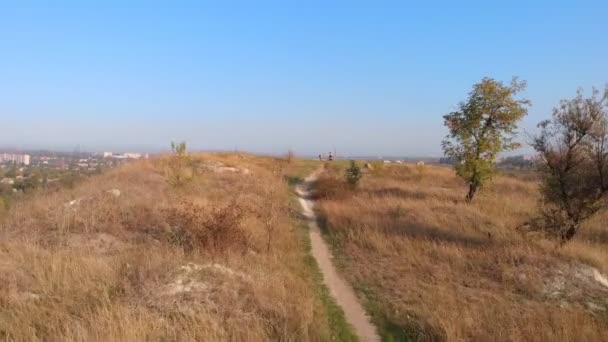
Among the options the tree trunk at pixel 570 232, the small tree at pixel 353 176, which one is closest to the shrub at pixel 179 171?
the small tree at pixel 353 176

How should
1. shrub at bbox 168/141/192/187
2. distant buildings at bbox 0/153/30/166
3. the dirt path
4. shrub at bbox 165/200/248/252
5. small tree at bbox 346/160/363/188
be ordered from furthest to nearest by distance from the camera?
distant buildings at bbox 0/153/30/166 → small tree at bbox 346/160/363/188 → shrub at bbox 168/141/192/187 → shrub at bbox 165/200/248/252 → the dirt path

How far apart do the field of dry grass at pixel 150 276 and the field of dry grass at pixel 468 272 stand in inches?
57.0

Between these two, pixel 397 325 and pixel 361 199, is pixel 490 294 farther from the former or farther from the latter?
pixel 361 199

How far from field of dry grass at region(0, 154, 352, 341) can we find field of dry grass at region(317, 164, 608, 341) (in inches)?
57.0

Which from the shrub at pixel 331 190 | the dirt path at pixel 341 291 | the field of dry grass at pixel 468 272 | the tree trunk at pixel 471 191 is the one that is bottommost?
the dirt path at pixel 341 291

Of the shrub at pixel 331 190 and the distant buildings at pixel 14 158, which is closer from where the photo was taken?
the shrub at pixel 331 190

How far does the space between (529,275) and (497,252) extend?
1.63m

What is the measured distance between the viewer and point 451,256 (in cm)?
1291

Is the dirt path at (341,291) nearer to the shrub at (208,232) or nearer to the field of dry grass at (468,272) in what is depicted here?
the field of dry grass at (468,272)

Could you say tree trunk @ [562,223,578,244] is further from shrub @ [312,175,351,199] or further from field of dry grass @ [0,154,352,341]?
shrub @ [312,175,351,199]

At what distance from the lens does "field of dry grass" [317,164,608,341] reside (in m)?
8.28

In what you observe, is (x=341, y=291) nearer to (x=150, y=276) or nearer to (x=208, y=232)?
(x=208, y=232)

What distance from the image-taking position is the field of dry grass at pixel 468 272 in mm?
8281

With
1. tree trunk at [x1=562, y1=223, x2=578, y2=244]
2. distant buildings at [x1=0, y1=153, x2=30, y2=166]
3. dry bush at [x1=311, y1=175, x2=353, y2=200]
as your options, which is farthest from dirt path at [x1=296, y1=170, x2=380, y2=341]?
distant buildings at [x1=0, y1=153, x2=30, y2=166]
